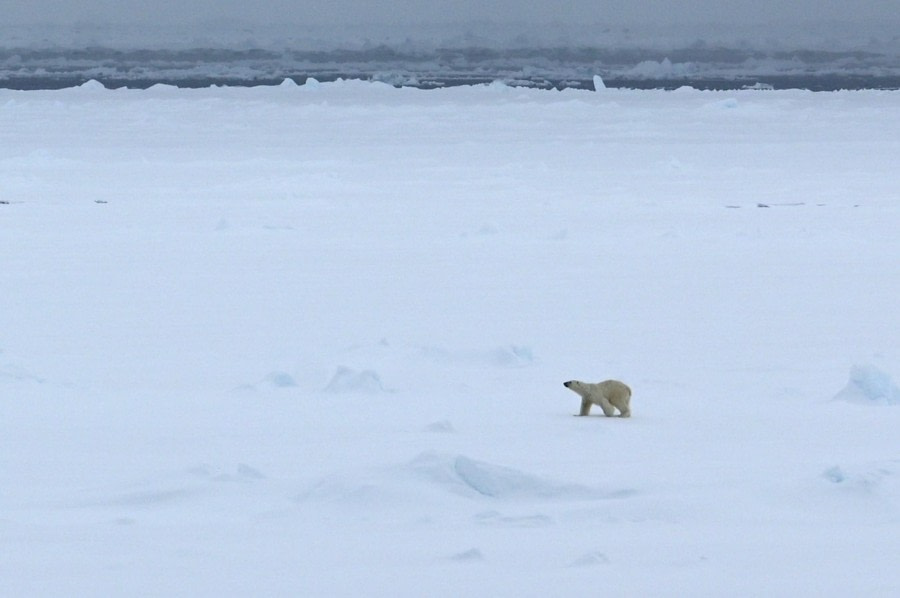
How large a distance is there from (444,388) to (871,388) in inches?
50.7

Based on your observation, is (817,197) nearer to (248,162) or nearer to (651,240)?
(651,240)

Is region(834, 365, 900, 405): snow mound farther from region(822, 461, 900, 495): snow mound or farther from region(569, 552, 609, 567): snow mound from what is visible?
region(569, 552, 609, 567): snow mound

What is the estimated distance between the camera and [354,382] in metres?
4.63

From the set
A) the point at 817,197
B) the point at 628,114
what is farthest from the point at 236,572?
the point at 628,114

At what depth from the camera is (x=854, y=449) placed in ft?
12.7

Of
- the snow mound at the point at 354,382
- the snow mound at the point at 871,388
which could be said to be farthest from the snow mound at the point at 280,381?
the snow mound at the point at 871,388

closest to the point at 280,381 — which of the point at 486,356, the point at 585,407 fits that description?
the point at 486,356

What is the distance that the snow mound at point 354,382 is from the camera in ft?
15.1

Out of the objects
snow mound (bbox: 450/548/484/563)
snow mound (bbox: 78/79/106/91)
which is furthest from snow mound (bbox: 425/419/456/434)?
snow mound (bbox: 78/79/106/91)

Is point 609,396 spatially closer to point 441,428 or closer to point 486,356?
point 441,428

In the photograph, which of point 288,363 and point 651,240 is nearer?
point 288,363

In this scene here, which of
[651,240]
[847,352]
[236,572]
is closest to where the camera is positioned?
[236,572]

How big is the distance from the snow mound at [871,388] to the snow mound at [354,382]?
1.41 meters

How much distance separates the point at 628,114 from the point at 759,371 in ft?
64.2
